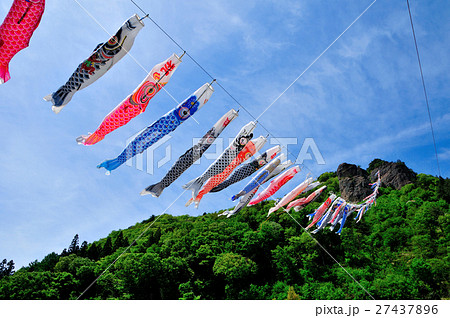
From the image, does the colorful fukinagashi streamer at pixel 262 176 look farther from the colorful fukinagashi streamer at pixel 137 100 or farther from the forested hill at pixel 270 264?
the forested hill at pixel 270 264

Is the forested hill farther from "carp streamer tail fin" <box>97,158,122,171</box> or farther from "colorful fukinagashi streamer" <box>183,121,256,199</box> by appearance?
"carp streamer tail fin" <box>97,158,122,171</box>

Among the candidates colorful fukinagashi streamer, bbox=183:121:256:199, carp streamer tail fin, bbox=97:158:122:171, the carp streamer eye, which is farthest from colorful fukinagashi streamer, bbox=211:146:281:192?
carp streamer tail fin, bbox=97:158:122:171

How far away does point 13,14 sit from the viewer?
502 cm

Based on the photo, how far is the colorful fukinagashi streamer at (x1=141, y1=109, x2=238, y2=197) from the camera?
7734 mm

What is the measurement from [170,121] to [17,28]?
10.8 ft

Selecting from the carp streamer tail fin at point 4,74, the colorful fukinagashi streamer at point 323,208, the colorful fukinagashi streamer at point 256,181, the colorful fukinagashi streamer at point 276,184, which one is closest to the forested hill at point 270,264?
the colorful fukinagashi streamer at point 323,208

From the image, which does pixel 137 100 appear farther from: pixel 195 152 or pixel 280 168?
pixel 280 168

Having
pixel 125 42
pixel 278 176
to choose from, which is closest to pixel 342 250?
pixel 278 176

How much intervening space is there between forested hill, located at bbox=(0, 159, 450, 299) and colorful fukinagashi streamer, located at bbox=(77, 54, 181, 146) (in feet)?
67.8

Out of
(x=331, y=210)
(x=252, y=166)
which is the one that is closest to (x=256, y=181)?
(x=252, y=166)

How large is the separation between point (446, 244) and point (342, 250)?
912 cm

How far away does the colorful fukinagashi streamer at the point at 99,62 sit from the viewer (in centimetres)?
569

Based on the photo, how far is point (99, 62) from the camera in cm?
575

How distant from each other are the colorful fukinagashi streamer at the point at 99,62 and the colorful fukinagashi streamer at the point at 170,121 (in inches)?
65.6
